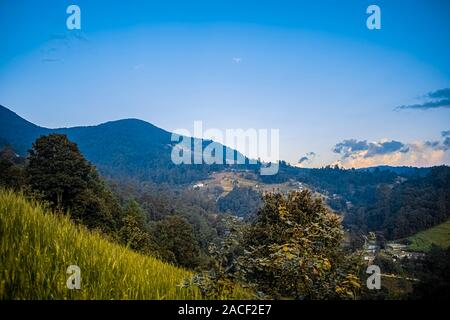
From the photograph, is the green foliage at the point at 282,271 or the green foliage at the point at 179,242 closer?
the green foliage at the point at 282,271

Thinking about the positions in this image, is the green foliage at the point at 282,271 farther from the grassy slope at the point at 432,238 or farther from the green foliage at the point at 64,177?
the grassy slope at the point at 432,238

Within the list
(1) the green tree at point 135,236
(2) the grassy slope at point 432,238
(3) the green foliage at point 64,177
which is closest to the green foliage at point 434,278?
(1) the green tree at point 135,236

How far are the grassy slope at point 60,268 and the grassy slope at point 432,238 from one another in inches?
6330

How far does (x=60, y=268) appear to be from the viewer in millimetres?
5070

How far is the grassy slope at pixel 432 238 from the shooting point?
144 meters

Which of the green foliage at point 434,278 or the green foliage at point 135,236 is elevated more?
the green foliage at point 135,236

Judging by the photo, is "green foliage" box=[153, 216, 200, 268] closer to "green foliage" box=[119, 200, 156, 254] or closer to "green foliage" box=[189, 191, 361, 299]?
"green foliage" box=[119, 200, 156, 254]

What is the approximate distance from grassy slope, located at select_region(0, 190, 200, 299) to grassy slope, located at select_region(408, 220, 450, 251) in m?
161

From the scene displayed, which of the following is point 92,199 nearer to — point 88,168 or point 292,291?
point 88,168

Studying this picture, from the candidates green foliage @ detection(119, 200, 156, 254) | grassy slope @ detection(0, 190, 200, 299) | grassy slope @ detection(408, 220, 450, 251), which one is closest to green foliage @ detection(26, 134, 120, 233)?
green foliage @ detection(119, 200, 156, 254)

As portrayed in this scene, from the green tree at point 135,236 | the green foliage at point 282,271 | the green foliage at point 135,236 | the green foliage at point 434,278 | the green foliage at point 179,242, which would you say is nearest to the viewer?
the green foliage at point 282,271

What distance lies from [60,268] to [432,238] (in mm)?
192361

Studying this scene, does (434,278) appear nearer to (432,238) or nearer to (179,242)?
(179,242)

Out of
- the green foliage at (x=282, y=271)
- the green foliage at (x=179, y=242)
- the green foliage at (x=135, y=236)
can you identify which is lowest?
the green foliage at (x=179, y=242)
